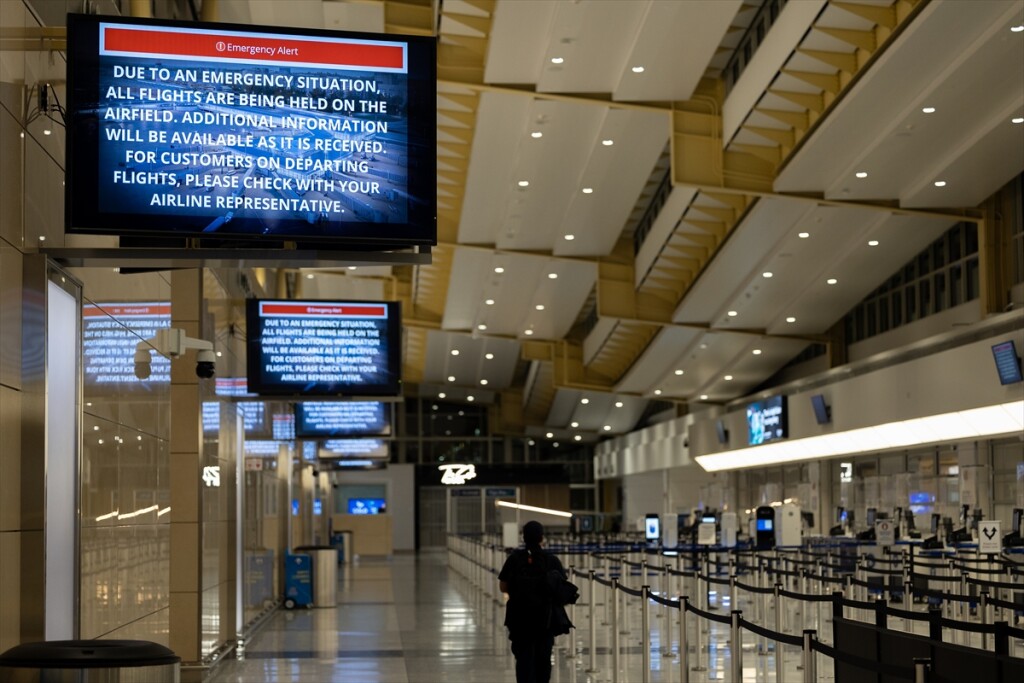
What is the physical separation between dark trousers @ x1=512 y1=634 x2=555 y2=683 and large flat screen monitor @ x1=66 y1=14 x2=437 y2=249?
389 cm

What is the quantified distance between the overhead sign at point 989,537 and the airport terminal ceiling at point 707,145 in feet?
18.5

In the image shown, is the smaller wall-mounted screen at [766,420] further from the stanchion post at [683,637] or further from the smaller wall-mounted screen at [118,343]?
the smaller wall-mounted screen at [118,343]

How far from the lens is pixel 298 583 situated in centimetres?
2225

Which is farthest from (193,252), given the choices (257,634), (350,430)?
(350,430)

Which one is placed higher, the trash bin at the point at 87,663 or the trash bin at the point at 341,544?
the trash bin at the point at 87,663

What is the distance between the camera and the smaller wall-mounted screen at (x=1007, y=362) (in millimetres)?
19161

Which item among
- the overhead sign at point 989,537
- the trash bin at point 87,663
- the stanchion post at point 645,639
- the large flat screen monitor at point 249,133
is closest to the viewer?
the trash bin at point 87,663

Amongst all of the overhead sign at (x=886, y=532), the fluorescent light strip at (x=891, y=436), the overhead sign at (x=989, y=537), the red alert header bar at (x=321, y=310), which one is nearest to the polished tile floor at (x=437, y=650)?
the overhead sign at (x=886, y=532)

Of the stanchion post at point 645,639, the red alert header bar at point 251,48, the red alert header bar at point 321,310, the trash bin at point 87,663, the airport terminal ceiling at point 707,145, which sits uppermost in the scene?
the airport terminal ceiling at point 707,145

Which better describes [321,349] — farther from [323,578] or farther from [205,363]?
[323,578]

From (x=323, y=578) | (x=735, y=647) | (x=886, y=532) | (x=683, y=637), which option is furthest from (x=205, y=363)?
(x=886, y=532)

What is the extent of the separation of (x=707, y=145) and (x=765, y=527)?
8481mm

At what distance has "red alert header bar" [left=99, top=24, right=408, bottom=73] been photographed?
22.0 feet

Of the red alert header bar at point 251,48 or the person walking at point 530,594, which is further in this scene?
the person walking at point 530,594
